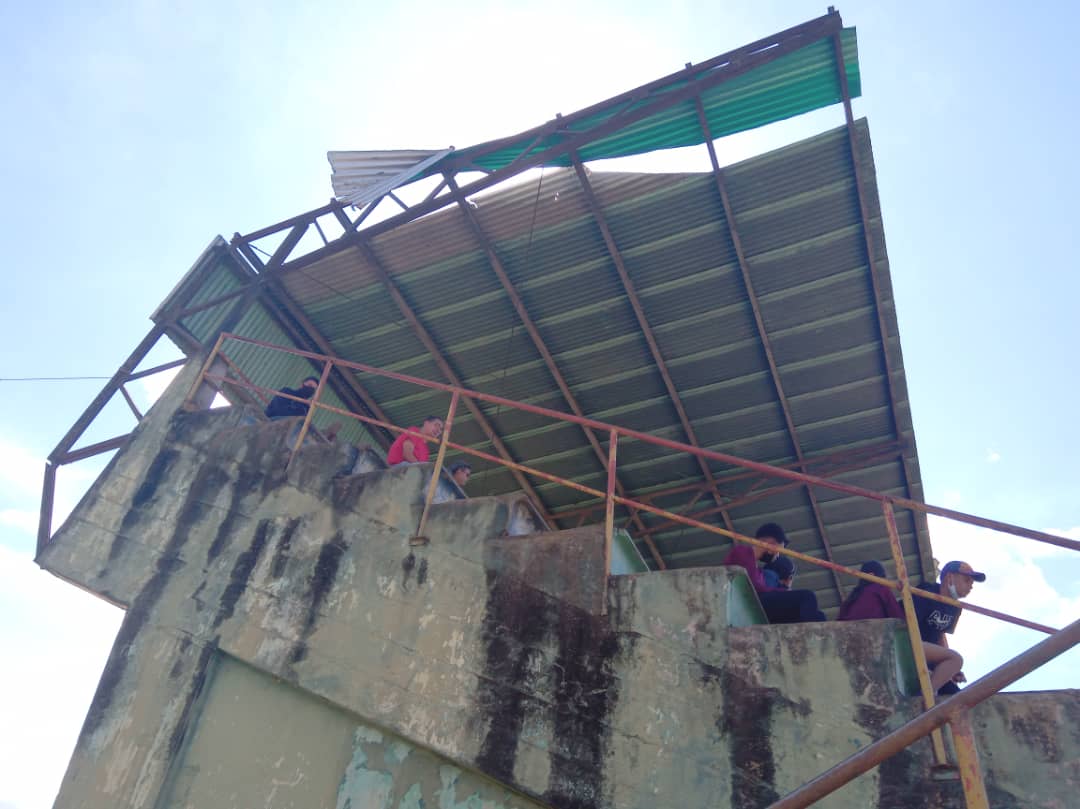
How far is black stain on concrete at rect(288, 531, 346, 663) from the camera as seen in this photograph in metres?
5.54

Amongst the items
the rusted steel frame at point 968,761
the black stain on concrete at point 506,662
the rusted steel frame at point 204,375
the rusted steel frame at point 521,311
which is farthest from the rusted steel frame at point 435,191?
the rusted steel frame at point 968,761

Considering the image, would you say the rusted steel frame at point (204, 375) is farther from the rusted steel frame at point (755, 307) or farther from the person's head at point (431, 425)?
the rusted steel frame at point (755, 307)

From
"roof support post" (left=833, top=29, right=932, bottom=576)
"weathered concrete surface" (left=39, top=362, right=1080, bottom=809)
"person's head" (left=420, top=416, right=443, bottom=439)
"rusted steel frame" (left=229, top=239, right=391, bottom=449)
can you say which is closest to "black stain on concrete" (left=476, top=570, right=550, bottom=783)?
"weathered concrete surface" (left=39, top=362, right=1080, bottom=809)

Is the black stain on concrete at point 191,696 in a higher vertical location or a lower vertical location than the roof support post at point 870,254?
lower

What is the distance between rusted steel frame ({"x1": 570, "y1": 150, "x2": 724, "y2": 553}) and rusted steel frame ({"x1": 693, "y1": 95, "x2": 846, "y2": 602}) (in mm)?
1260

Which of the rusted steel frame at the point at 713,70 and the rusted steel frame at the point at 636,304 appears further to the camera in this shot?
the rusted steel frame at the point at 636,304

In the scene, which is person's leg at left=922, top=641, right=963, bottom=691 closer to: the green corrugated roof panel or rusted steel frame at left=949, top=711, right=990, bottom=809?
rusted steel frame at left=949, top=711, right=990, bottom=809

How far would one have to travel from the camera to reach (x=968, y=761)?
2.25 metres

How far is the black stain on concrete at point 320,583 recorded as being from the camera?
18.2ft

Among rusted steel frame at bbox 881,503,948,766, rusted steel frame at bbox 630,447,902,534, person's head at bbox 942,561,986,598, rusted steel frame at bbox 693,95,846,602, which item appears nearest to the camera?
rusted steel frame at bbox 881,503,948,766

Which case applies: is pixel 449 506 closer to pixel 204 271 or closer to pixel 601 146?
pixel 601 146

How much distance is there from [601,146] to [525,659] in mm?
6037

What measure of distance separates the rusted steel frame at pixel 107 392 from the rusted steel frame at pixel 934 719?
860 cm

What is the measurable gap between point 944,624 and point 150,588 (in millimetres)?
5947
